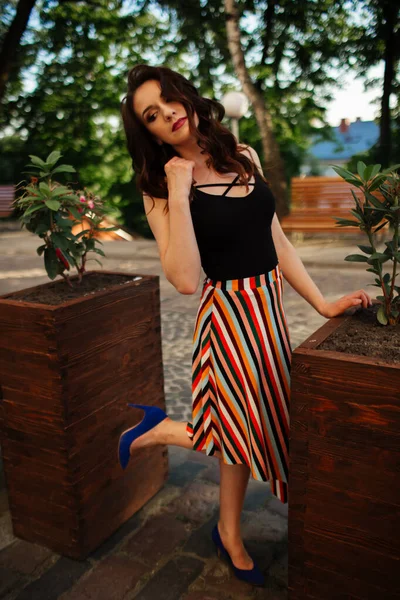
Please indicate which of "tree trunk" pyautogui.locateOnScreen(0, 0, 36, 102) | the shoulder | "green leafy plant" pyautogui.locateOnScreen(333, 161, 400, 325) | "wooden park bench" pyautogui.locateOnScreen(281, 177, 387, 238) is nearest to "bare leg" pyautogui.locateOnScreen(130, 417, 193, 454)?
"green leafy plant" pyautogui.locateOnScreen(333, 161, 400, 325)

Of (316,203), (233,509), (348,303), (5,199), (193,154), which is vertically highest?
(193,154)

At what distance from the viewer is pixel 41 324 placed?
194 centimetres

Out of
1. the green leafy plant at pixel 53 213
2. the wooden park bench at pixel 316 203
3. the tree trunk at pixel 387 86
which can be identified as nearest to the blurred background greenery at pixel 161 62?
the tree trunk at pixel 387 86

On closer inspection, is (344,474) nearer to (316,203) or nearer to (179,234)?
(179,234)

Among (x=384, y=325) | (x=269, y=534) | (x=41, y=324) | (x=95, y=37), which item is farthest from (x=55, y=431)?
(x=95, y=37)

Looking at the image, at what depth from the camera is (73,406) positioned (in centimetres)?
206

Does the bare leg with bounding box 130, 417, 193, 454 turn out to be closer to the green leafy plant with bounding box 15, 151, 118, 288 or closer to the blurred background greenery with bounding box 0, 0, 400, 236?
the green leafy plant with bounding box 15, 151, 118, 288

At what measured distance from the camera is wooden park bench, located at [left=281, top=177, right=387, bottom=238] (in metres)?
9.85

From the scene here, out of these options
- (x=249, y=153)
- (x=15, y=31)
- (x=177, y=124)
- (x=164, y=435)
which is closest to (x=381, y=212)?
(x=249, y=153)

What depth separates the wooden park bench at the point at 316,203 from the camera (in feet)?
32.3

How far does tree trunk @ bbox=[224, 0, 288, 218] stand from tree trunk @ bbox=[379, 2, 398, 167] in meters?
2.58

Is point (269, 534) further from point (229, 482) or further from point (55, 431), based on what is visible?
point (55, 431)

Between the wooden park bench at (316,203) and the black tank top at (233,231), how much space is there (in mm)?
7954

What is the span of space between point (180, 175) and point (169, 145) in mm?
264
